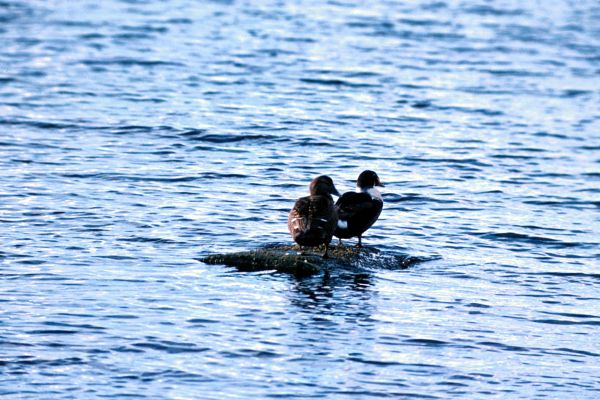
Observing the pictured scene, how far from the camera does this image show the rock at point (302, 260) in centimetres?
1230

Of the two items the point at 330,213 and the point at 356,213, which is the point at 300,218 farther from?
the point at 356,213

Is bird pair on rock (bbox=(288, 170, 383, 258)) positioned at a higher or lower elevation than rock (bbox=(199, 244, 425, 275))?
higher

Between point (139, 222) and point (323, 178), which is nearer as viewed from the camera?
point (323, 178)

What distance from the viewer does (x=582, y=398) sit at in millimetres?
9547

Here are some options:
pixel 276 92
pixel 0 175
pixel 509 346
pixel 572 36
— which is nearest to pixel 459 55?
pixel 572 36


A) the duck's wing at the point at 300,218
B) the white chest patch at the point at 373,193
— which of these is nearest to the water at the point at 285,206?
the duck's wing at the point at 300,218

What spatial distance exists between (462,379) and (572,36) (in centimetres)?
2664

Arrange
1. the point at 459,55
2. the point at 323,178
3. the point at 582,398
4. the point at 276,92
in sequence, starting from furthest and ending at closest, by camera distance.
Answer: the point at 459,55 → the point at 276,92 → the point at 323,178 → the point at 582,398

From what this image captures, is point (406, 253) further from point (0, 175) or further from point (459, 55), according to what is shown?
point (459, 55)

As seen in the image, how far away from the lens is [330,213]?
12453mm

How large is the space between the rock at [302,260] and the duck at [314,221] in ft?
0.55

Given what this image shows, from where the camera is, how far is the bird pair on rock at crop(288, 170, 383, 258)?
12203 mm

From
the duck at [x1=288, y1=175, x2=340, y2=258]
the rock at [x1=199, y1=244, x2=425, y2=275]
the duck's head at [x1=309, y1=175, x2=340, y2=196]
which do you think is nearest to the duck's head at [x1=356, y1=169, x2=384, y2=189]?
the duck's head at [x1=309, y1=175, x2=340, y2=196]

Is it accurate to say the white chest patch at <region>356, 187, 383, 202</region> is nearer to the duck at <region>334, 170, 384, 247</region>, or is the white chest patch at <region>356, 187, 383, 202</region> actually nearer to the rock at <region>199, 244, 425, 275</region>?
the duck at <region>334, 170, 384, 247</region>
